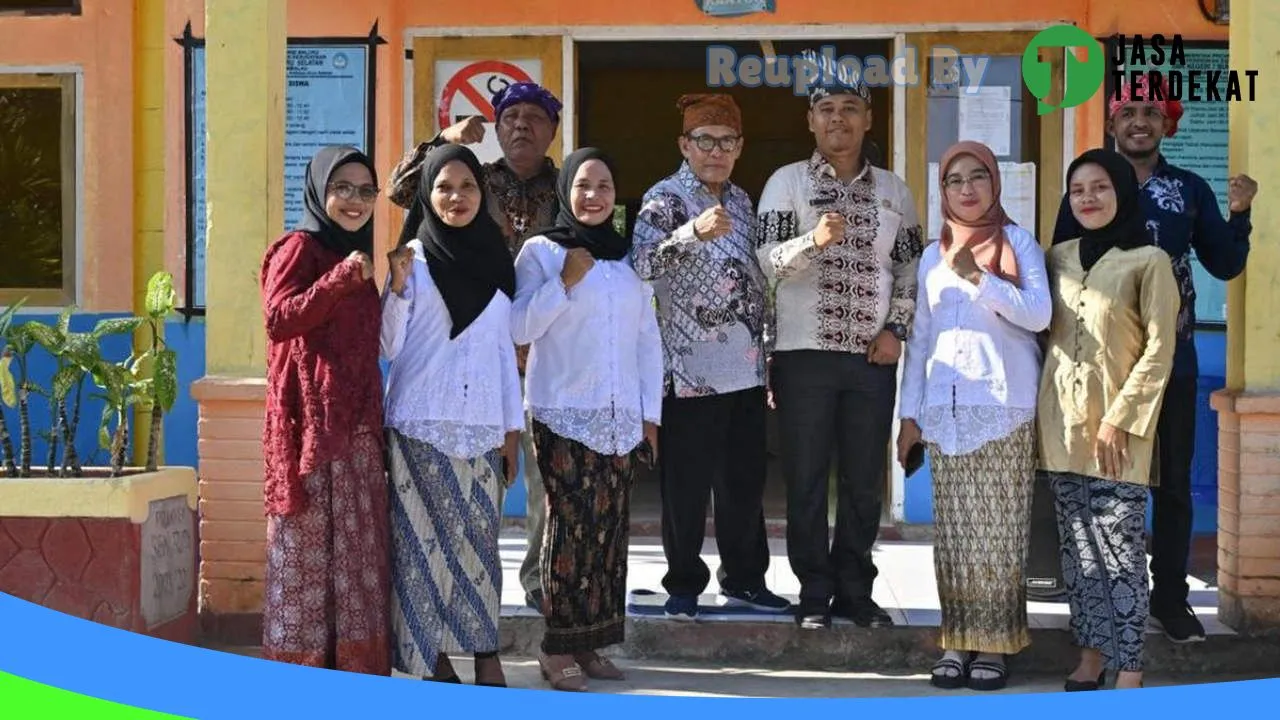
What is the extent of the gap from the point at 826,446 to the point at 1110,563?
0.98m

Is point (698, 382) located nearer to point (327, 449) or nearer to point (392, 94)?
point (327, 449)

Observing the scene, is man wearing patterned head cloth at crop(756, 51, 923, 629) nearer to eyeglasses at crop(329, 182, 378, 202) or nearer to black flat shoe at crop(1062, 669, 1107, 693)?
black flat shoe at crop(1062, 669, 1107, 693)

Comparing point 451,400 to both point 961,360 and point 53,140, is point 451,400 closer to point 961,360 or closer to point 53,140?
point 961,360

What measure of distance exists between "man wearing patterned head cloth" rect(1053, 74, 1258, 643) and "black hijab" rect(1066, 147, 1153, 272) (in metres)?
0.48

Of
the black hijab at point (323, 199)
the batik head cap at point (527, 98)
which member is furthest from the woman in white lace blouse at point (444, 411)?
the batik head cap at point (527, 98)

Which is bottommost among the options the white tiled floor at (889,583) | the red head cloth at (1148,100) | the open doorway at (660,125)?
the white tiled floor at (889,583)

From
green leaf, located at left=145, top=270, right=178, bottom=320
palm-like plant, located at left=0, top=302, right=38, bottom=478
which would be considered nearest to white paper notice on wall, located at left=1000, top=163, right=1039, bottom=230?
green leaf, located at left=145, top=270, right=178, bottom=320

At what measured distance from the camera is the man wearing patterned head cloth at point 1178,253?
5074mm

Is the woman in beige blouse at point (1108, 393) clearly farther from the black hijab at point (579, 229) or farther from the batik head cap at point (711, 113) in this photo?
the black hijab at point (579, 229)

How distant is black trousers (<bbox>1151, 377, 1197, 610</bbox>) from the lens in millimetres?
5090

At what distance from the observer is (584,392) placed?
472 cm

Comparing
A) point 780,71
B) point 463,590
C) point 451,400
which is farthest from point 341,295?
point 780,71

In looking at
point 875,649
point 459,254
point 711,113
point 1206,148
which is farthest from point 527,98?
point 1206,148

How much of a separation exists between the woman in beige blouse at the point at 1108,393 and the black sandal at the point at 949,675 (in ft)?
1.20
